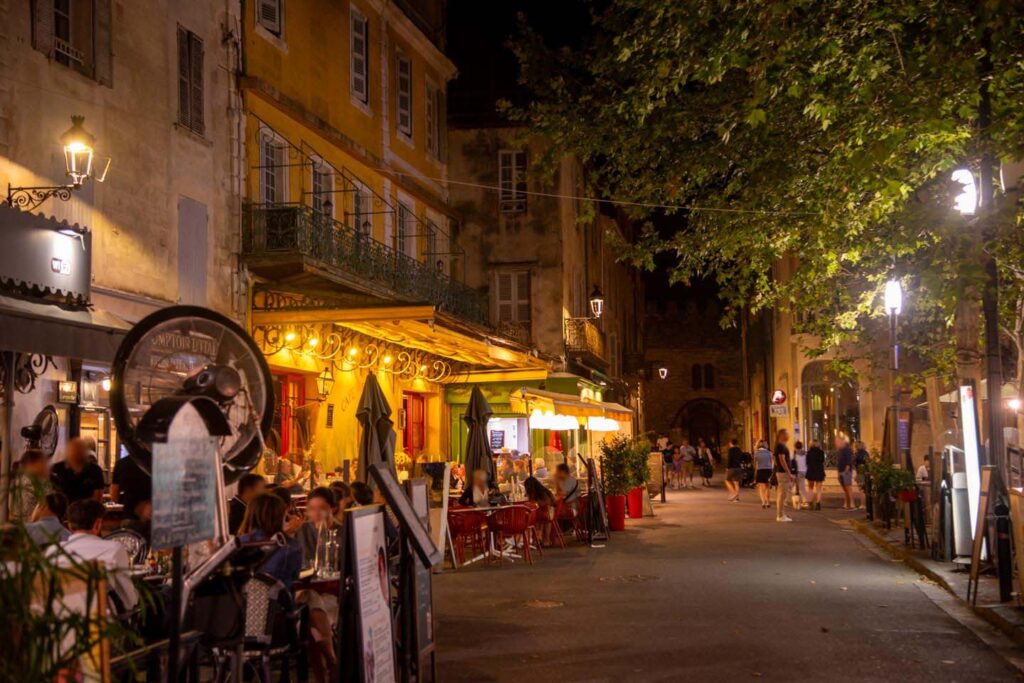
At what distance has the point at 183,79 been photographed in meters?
17.1

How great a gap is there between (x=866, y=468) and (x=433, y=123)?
1330 cm

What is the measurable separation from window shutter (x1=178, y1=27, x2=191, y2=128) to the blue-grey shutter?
1.26 metres

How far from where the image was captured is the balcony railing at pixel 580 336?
114ft

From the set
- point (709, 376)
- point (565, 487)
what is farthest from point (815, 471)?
point (709, 376)

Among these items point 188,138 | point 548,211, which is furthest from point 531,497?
point 548,211

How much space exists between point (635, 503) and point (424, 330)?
7.42 meters

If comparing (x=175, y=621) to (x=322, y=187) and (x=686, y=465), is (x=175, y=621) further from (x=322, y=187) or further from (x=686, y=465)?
(x=686, y=465)

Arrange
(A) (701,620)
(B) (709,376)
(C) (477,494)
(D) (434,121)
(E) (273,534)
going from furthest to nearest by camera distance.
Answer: (B) (709,376)
(D) (434,121)
(C) (477,494)
(A) (701,620)
(E) (273,534)

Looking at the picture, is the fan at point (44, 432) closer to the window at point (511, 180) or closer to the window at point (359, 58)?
the window at point (359, 58)

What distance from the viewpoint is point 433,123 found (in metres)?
28.9

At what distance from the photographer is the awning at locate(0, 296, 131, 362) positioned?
33.5 ft

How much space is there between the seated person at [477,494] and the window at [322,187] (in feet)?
19.1

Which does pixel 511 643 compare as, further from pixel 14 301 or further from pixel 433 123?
pixel 433 123

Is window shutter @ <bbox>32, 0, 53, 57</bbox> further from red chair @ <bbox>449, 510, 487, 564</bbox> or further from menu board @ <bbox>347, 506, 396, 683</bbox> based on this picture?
menu board @ <bbox>347, 506, 396, 683</bbox>
